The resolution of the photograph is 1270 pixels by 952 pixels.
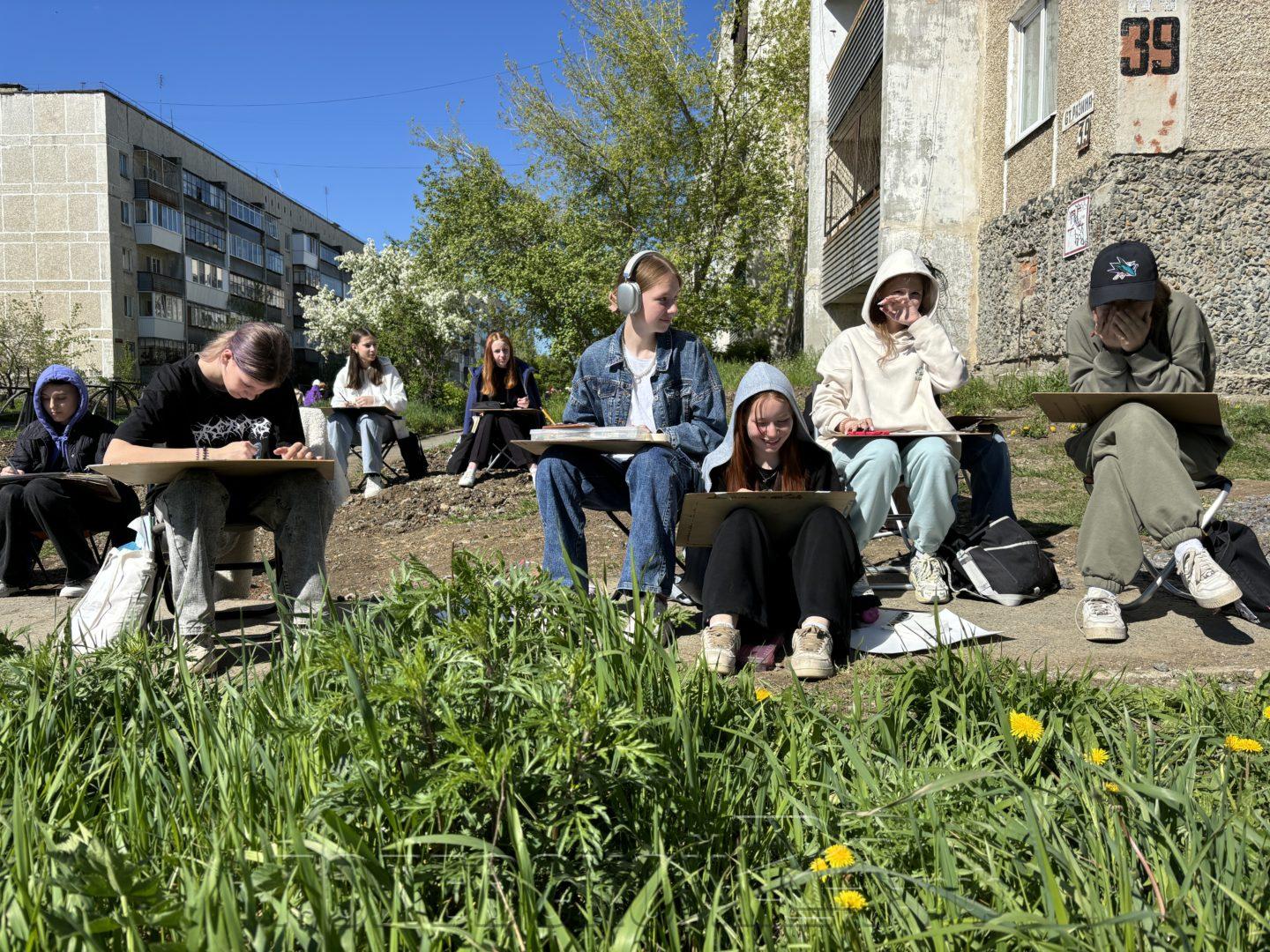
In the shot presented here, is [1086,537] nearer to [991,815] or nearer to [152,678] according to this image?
[991,815]

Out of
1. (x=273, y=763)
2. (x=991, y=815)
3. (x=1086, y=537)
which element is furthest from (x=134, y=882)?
(x=1086, y=537)

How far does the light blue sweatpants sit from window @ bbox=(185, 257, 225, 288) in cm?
5981

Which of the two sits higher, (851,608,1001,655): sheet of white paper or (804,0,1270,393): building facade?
(804,0,1270,393): building facade

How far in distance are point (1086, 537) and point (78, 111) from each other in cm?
5335

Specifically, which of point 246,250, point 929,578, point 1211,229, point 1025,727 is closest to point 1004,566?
point 929,578

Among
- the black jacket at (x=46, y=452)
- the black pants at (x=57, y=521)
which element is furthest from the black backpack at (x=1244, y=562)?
the black jacket at (x=46, y=452)

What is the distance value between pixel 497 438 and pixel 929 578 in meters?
6.37

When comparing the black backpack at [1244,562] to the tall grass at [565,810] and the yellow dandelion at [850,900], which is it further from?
the yellow dandelion at [850,900]

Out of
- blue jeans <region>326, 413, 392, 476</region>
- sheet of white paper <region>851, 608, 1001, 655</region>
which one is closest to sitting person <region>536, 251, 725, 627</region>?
sheet of white paper <region>851, 608, 1001, 655</region>

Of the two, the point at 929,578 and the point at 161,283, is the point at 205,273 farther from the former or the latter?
the point at 929,578

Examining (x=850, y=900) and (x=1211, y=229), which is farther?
(x=1211, y=229)

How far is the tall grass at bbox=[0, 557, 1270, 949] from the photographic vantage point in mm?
1611

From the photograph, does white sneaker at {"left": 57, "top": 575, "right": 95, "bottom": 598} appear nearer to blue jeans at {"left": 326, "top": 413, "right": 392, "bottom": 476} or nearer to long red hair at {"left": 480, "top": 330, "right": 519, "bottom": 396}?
blue jeans at {"left": 326, "top": 413, "right": 392, "bottom": 476}

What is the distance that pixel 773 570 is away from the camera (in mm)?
3611
